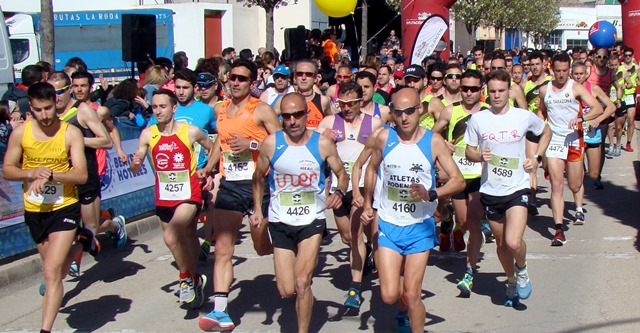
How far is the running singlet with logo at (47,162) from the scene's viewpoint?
6582 mm

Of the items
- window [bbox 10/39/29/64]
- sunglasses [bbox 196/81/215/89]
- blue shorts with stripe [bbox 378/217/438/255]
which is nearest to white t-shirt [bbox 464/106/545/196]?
blue shorts with stripe [bbox 378/217/438/255]

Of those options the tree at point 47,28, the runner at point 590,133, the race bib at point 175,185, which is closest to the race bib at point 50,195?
the race bib at point 175,185

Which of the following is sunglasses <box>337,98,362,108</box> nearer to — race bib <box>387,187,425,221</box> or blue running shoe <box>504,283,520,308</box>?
race bib <box>387,187,425,221</box>

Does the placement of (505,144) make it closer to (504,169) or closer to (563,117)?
(504,169)

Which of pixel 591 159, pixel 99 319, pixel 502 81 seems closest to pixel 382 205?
pixel 502 81

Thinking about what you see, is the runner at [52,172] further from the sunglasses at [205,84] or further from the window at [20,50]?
the window at [20,50]

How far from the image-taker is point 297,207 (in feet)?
21.3

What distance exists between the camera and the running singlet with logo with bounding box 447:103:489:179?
8.27 metres

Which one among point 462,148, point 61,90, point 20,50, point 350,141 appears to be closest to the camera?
point 350,141

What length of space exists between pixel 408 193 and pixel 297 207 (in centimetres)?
81

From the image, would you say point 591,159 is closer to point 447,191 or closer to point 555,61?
point 555,61

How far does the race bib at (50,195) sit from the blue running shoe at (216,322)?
138 centimetres

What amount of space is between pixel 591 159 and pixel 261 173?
7.04 m

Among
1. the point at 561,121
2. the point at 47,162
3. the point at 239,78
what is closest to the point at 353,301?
the point at 239,78
